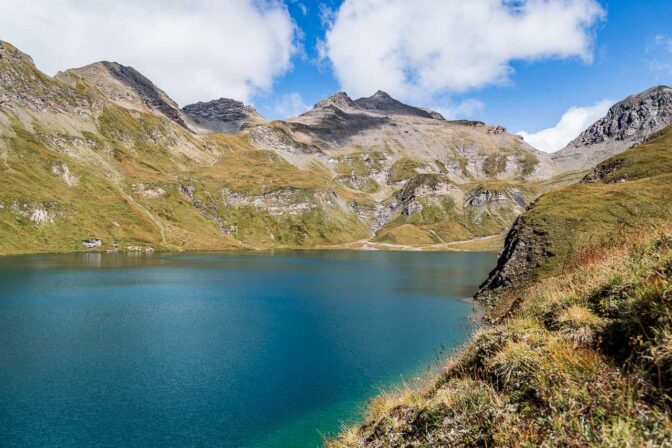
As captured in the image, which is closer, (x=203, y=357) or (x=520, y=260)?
(x=203, y=357)

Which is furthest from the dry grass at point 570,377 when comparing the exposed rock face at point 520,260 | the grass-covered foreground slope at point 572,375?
the exposed rock face at point 520,260

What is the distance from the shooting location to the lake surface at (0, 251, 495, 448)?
33.8 metres

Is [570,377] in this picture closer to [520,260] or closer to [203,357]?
[203,357]

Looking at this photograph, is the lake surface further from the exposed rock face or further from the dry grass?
the dry grass

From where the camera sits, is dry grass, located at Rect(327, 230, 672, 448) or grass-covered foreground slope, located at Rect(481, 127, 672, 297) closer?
dry grass, located at Rect(327, 230, 672, 448)

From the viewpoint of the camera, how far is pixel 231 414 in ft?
118

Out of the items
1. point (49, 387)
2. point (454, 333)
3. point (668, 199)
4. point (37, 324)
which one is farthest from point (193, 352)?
point (668, 199)

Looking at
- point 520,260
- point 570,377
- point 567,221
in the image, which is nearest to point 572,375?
point 570,377

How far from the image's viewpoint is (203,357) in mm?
51625

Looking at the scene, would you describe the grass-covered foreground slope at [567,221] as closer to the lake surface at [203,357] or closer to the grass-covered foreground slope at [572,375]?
the lake surface at [203,357]

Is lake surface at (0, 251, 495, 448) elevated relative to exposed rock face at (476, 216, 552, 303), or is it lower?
lower

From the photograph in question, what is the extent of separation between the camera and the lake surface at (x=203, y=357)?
33.8 metres

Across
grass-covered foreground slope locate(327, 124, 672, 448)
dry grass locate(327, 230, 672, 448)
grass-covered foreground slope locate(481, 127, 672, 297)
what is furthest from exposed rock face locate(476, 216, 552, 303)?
dry grass locate(327, 230, 672, 448)

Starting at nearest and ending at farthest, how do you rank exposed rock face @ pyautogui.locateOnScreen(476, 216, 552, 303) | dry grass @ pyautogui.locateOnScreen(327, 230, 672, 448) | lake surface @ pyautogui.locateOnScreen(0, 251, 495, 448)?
dry grass @ pyautogui.locateOnScreen(327, 230, 672, 448), lake surface @ pyautogui.locateOnScreen(0, 251, 495, 448), exposed rock face @ pyautogui.locateOnScreen(476, 216, 552, 303)
